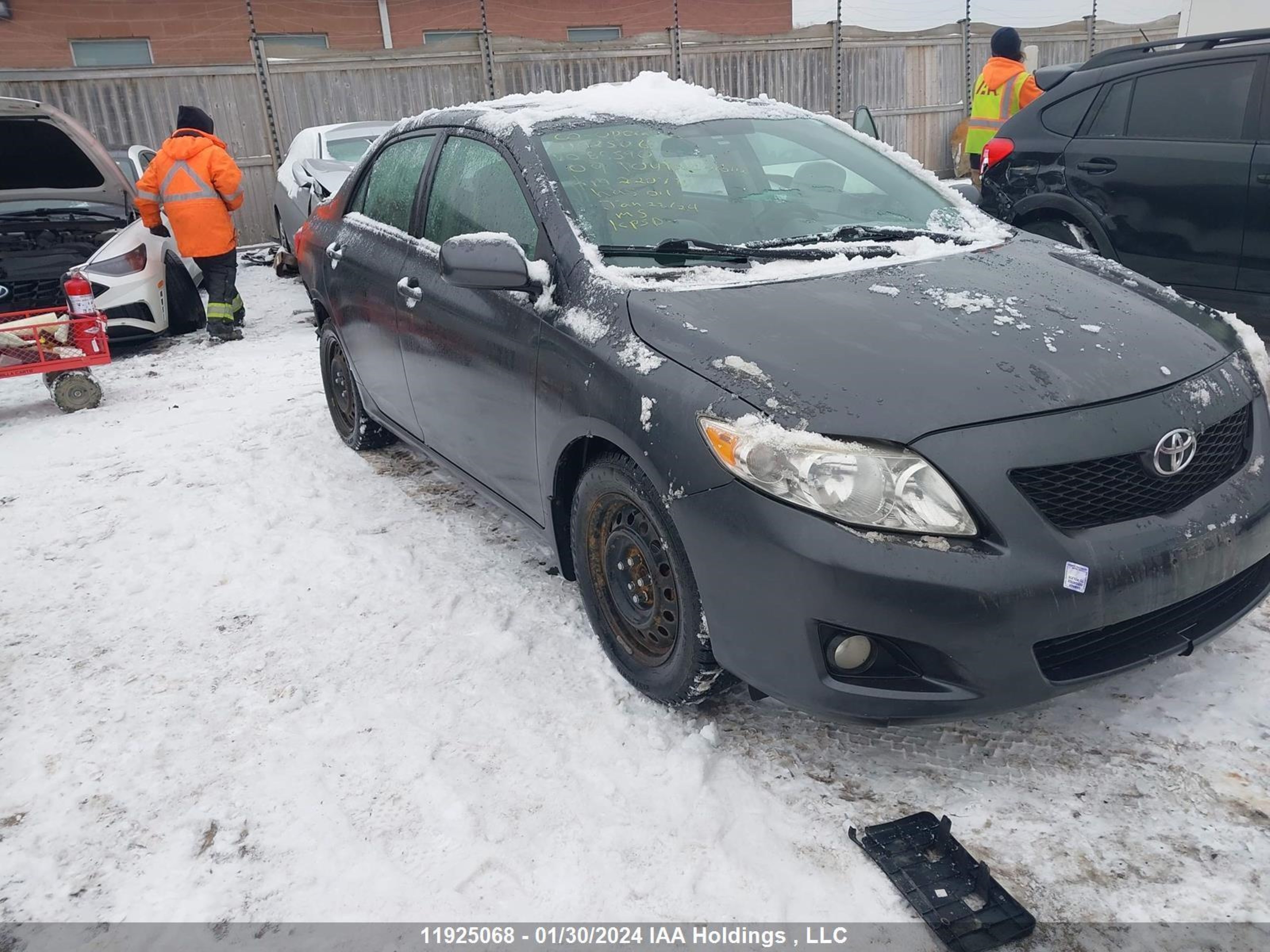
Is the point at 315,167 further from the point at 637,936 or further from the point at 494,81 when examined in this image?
the point at 637,936

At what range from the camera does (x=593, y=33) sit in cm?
1966

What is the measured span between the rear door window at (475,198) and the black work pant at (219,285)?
491 centimetres

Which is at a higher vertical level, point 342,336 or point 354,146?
point 354,146

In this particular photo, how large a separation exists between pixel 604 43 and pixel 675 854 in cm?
1430

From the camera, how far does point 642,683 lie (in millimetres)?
2771

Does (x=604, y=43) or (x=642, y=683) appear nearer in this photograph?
(x=642, y=683)

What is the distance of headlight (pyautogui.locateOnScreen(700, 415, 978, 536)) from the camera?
211 cm

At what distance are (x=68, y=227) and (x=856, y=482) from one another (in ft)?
23.3

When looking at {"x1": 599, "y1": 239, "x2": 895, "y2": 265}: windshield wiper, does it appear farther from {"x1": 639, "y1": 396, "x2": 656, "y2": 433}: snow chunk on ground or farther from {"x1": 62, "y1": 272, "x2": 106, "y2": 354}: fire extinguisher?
{"x1": 62, "y1": 272, "x2": 106, "y2": 354}: fire extinguisher

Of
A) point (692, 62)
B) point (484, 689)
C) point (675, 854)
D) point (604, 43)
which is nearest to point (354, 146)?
point (604, 43)

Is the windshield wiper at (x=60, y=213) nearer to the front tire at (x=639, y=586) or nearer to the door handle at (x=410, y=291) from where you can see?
the door handle at (x=410, y=291)

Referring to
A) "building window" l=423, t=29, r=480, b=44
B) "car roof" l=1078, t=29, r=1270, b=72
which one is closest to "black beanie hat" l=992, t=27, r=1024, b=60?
"car roof" l=1078, t=29, r=1270, b=72

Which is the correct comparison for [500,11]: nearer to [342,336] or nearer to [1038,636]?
[342,336]

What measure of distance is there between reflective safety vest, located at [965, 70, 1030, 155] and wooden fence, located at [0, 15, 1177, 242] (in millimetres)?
7006
